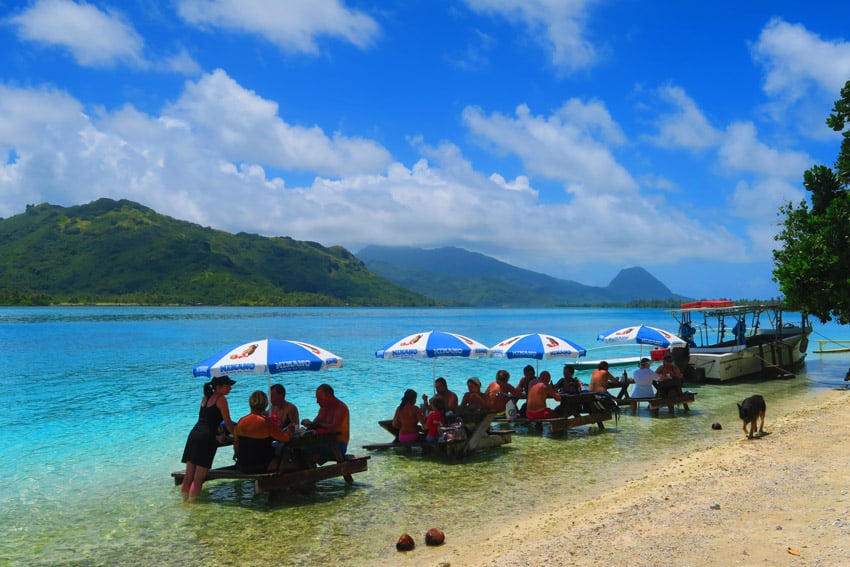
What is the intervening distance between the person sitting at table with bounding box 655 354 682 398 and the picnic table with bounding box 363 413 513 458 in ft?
25.9

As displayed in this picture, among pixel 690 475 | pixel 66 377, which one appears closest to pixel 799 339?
pixel 690 475

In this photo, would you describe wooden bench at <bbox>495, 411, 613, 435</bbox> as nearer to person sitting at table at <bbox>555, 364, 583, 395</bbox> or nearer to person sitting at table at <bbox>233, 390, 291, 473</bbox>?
person sitting at table at <bbox>555, 364, 583, 395</bbox>

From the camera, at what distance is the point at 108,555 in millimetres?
8312

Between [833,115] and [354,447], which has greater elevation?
[833,115]

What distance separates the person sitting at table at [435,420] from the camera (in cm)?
1341

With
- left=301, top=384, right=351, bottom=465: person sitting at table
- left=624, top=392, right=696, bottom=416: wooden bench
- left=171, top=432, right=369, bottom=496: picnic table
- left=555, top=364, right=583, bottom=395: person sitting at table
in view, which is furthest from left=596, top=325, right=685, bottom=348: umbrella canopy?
left=171, top=432, right=369, bottom=496: picnic table

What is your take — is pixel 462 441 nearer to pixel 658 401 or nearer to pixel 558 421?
pixel 558 421

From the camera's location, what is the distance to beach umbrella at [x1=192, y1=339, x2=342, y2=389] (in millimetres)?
11094

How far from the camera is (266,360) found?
36.7 ft

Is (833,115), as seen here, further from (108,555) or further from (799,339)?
(108,555)

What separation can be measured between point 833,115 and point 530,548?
94.6 feet

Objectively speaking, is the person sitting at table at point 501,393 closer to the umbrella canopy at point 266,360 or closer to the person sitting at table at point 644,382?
the person sitting at table at point 644,382

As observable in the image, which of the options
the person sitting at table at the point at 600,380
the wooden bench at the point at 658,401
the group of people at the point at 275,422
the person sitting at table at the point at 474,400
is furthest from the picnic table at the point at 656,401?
the person sitting at table at the point at 474,400

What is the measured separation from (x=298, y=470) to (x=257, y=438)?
98 centimetres
